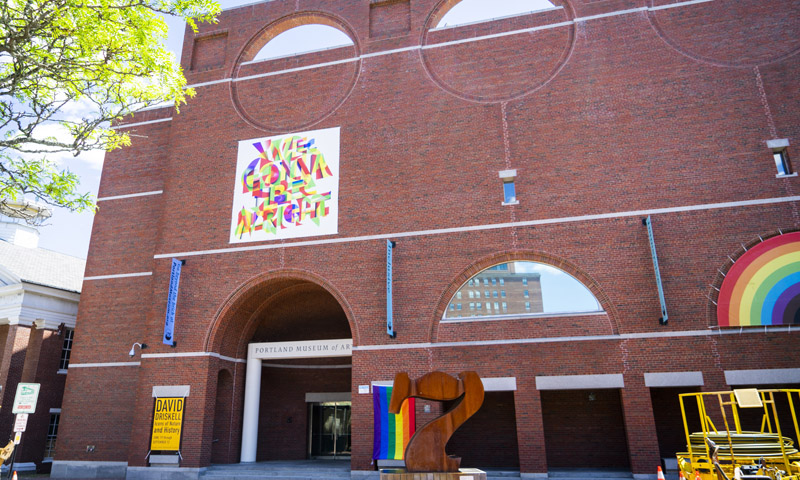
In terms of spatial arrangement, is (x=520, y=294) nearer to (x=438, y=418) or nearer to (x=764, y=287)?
(x=764, y=287)

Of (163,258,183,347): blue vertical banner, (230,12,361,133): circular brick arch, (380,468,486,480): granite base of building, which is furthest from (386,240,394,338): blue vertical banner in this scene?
(163,258,183,347): blue vertical banner

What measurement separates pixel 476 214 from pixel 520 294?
9.72ft

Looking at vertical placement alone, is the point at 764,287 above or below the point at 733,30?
below

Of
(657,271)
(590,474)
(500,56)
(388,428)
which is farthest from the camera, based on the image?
(500,56)

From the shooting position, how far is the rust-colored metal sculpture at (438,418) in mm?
10203

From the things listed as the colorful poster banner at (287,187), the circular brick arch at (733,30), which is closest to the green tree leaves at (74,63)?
the colorful poster banner at (287,187)

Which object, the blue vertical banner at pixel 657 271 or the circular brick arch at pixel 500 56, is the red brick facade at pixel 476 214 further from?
the blue vertical banner at pixel 657 271

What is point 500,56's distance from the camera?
19.8m

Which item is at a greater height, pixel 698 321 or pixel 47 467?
pixel 698 321

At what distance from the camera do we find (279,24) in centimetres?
2269

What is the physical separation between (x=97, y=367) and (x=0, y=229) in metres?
18.6

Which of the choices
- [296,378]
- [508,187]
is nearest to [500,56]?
[508,187]

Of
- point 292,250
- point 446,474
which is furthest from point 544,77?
point 446,474

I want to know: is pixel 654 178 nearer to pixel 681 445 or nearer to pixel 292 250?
pixel 681 445
